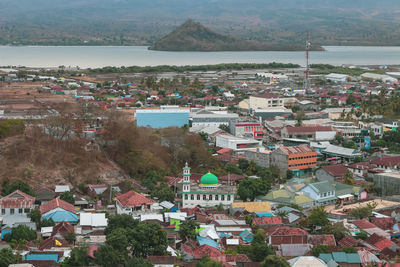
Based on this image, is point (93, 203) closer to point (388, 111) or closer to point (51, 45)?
point (388, 111)

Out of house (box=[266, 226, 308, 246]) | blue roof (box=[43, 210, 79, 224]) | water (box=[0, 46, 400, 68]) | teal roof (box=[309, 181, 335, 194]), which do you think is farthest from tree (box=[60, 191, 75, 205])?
water (box=[0, 46, 400, 68])

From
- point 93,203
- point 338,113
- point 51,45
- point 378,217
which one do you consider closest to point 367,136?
point 338,113

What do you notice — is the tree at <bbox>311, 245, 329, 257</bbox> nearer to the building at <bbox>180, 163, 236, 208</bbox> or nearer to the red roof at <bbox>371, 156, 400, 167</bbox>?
the building at <bbox>180, 163, 236, 208</bbox>

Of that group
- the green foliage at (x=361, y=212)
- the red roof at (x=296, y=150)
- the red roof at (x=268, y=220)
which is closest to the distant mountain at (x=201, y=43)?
the red roof at (x=296, y=150)

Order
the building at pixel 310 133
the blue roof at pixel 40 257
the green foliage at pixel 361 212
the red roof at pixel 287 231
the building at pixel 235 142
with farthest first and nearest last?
the building at pixel 310 133 → the building at pixel 235 142 → the green foliage at pixel 361 212 → the red roof at pixel 287 231 → the blue roof at pixel 40 257

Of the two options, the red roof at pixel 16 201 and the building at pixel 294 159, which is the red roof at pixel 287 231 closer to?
the red roof at pixel 16 201

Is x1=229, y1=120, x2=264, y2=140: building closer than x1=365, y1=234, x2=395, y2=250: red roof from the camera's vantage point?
No
